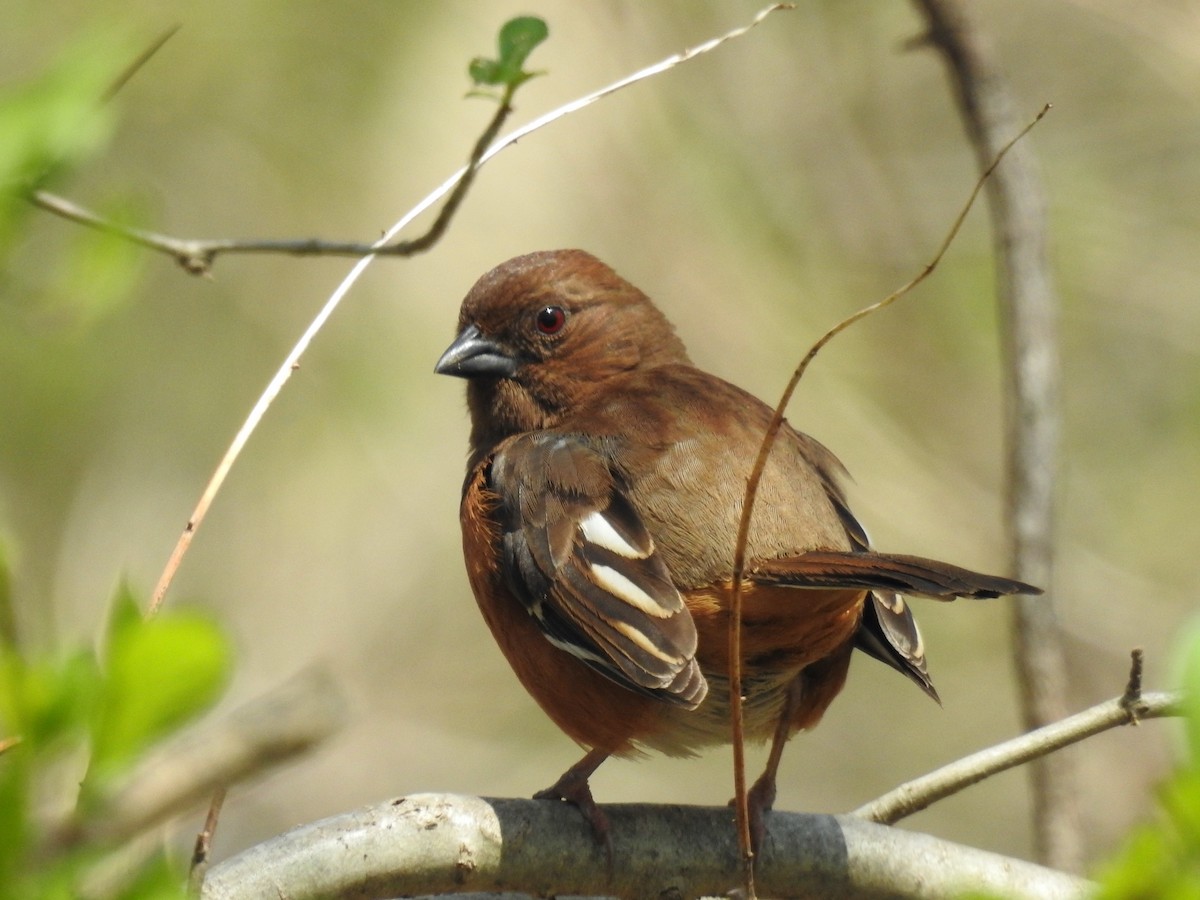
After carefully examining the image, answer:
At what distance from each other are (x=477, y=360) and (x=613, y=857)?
75.3 inches

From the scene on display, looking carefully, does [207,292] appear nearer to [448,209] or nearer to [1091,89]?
[1091,89]

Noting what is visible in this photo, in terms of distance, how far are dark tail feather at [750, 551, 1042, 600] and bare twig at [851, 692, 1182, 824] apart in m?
0.28

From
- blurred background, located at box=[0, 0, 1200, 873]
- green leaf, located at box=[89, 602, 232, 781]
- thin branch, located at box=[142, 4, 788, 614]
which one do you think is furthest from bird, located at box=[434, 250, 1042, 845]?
blurred background, located at box=[0, 0, 1200, 873]

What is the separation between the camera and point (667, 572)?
3426 mm

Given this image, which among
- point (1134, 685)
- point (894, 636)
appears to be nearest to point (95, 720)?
point (1134, 685)

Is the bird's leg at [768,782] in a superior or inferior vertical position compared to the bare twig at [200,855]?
superior

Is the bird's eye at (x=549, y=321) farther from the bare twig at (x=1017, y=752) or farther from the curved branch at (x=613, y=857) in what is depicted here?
the bare twig at (x=1017, y=752)

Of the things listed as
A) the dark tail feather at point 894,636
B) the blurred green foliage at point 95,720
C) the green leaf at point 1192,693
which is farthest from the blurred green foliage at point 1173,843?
the dark tail feather at point 894,636

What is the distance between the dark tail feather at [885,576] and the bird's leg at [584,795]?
1.98ft

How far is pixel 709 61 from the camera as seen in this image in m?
7.36

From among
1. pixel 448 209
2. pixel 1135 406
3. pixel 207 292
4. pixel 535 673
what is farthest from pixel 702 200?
pixel 448 209

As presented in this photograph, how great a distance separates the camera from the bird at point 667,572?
3188 mm

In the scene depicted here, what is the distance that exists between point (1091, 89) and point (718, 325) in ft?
7.55

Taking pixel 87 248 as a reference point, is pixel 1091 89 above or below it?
above
